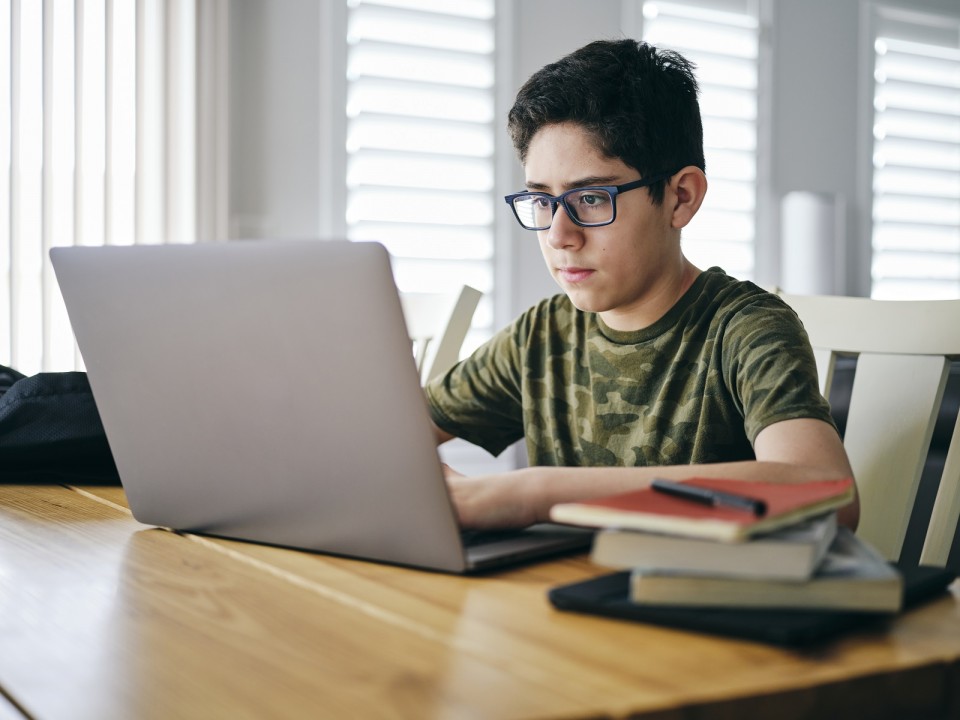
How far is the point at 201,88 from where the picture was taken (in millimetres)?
3254

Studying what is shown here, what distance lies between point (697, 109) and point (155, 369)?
75cm

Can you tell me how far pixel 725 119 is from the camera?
4.21 m

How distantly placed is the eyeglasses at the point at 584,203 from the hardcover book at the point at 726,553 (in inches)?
24.4

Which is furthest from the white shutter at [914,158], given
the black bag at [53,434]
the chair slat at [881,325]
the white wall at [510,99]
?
the black bag at [53,434]

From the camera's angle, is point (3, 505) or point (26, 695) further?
point (3, 505)

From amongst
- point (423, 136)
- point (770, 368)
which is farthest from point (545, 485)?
point (423, 136)

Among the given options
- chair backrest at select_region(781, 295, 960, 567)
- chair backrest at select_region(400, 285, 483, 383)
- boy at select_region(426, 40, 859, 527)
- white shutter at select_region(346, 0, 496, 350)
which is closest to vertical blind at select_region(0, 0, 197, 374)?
white shutter at select_region(346, 0, 496, 350)

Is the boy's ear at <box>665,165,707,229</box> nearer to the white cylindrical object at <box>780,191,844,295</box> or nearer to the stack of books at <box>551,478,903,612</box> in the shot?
the stack of books at <box>551,478,903,612</box>

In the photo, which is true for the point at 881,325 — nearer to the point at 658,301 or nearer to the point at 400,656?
the point at 658,301

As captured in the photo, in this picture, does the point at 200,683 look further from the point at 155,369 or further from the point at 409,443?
the point at 155,369

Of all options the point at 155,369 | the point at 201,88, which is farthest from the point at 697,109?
the point at 201,88

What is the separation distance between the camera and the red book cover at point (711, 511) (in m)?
0.52

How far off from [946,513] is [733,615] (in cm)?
63

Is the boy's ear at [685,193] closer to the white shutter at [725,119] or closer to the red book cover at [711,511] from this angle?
the red book cover at [711,511]
